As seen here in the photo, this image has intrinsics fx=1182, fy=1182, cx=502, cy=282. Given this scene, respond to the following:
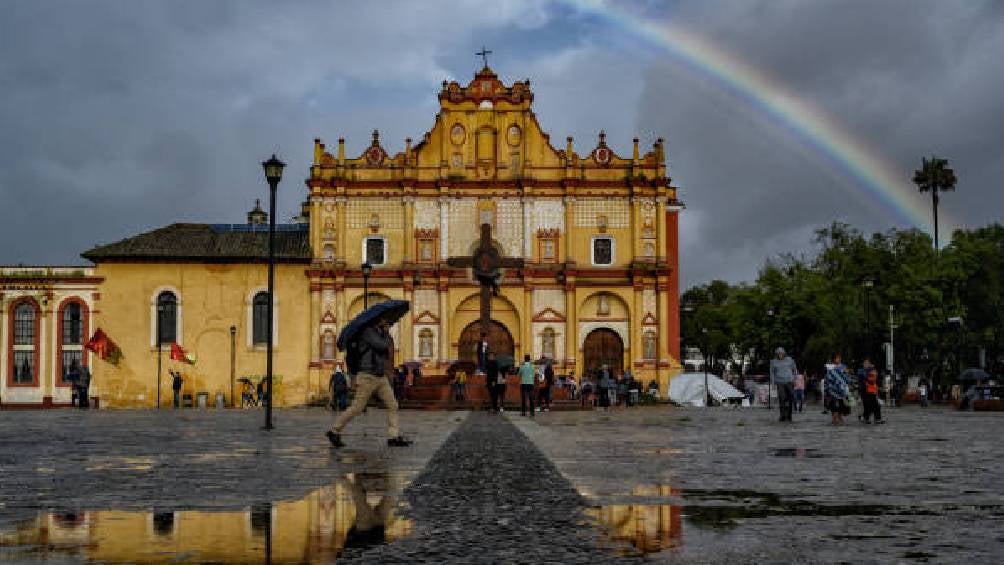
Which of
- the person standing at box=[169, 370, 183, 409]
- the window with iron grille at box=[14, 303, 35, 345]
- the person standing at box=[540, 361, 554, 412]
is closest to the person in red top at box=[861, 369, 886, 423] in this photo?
the person standing at box=[540, 361, 554, 412]

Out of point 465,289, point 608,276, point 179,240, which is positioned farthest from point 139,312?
point 608,276

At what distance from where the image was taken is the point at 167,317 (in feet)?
191

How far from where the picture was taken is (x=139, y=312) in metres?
57.8

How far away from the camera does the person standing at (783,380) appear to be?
2547 cm

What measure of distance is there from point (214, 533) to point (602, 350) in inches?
2068

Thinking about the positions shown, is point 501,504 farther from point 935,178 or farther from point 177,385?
point 935,178

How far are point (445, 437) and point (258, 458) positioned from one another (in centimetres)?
530

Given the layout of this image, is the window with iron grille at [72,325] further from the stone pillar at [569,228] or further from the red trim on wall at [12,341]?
the stone pillar at [569,228]

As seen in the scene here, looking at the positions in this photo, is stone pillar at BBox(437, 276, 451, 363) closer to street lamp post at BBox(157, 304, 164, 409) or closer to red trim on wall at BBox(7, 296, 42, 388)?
street lamp post at BBox(157, 304, 164, 409)

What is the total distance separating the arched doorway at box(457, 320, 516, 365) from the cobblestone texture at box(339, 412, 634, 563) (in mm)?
46573

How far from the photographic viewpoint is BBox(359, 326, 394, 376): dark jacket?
14953 millimetres

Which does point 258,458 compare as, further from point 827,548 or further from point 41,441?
point 827,548

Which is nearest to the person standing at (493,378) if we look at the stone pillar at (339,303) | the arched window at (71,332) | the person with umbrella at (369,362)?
the person with umbrella at (369,362)

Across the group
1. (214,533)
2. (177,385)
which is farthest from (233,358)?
(214,533)
